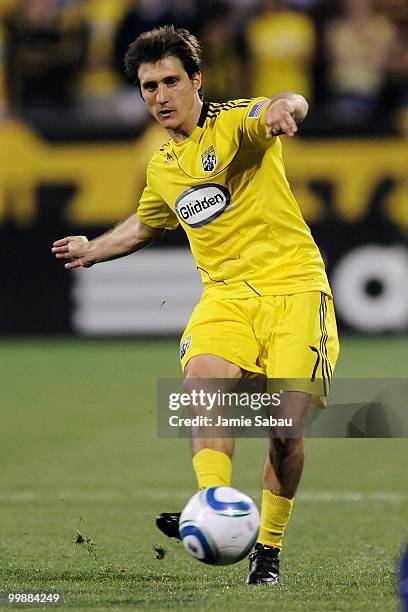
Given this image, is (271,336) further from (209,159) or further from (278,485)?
(209,159)

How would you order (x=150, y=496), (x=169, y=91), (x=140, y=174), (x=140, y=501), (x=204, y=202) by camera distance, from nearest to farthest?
1. (x=169, y=91)
2. (x=204, y=202)
3. (x=140, y=501)
4. (x=150, y=496)
5. (x=140, y=174)

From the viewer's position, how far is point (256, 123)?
5039mm

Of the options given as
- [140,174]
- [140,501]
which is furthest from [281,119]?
[140,174]

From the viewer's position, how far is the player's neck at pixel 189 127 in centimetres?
530

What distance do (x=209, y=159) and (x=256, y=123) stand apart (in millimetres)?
293

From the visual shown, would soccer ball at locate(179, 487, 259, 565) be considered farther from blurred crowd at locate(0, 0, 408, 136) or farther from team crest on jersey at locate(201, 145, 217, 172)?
blurred crowd at locate(0, 0, 408, 136)

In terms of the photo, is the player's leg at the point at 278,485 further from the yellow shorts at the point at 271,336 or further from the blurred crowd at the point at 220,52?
the blurred crowd at the point at 220,52

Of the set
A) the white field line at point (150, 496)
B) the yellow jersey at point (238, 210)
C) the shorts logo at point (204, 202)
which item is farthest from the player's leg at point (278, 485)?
the white field line at point (150, 496)

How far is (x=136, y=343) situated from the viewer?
15.6 m

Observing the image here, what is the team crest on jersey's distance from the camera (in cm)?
522

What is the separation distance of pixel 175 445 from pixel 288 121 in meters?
5.92

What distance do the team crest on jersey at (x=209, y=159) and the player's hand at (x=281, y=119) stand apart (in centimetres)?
45

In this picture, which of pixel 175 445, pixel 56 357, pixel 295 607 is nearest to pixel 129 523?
pixel 295 607

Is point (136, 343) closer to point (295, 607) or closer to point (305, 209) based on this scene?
point (305, 209)
